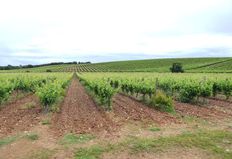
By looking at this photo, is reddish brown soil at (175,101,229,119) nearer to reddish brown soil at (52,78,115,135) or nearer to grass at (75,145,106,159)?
reddish brown soil at (52,78,115,135)

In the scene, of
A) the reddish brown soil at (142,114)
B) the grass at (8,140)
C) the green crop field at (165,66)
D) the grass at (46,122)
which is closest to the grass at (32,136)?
the grass at (8,140)

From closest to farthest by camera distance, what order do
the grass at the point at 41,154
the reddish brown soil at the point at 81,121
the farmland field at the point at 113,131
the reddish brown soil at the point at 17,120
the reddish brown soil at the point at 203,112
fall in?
the grass at the point at 41,154
the farmland field at the point at 113,131
the reddish brown soil at the point at 81,121
the reddish brown soil at the point at 17,120
the reddish brown soil at the point at 203,112

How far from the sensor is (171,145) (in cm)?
938

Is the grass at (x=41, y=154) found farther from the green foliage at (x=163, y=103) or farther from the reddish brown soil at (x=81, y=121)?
the green foliage at (x=163, y=103)

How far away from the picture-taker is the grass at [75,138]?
9.76 m

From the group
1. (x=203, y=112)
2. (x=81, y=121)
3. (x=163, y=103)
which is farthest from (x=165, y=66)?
(x=81, y=121)

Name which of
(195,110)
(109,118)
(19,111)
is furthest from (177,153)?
(19,111)

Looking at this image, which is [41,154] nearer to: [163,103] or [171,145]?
[171,145]

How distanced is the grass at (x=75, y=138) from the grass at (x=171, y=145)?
0.80m

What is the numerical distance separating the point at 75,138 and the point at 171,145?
3.05m

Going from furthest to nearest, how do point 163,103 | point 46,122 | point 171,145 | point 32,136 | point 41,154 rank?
point 163,103
point 46,122
point 32,136
point 171,145
point 41,154

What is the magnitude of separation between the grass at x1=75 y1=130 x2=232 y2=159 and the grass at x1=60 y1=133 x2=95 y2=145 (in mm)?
803

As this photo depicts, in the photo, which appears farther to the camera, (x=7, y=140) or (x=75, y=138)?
(x=75, y=138)

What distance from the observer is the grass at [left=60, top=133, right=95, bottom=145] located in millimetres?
9758
